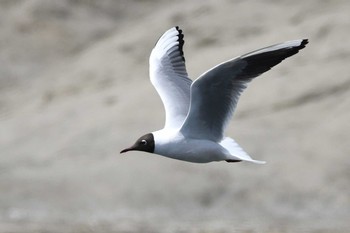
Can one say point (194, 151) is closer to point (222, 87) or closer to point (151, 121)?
point (222, 87)

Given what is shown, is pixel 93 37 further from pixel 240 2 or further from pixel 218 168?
pixel 218 168

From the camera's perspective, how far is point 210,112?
6.61 meters

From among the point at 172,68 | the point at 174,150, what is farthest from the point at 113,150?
the point at 174,150

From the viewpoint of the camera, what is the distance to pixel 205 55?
1311 cm

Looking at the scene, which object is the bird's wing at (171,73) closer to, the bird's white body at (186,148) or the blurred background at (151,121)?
the bird's white body at (186,148)

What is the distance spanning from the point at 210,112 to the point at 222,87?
0.21m

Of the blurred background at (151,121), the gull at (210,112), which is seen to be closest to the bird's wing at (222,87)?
the gull at (210,112)

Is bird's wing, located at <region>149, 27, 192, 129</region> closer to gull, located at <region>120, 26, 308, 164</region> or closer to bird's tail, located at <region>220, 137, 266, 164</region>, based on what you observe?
gull, located at <region>120, 26, 308, 164</region>

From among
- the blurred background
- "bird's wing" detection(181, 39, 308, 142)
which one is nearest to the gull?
"bird's wing" detection(181, 39, 308, 142)

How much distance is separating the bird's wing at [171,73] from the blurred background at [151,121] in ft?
10.3

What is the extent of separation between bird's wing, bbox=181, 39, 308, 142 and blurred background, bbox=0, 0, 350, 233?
11.8 feet

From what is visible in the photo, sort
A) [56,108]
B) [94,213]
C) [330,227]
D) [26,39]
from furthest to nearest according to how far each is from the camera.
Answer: [26,39]
[56,108]
[94,213]
[330,227]

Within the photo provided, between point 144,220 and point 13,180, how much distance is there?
132 cm

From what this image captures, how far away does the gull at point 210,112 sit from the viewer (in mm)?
6273
